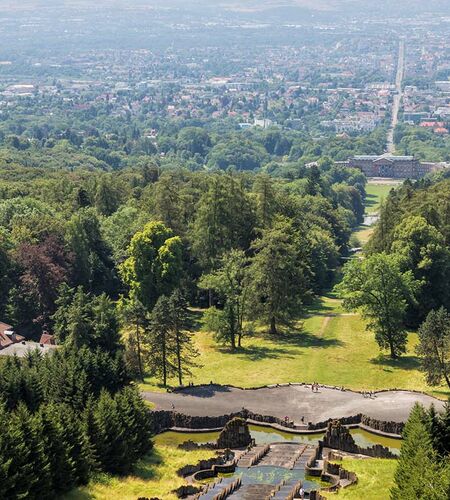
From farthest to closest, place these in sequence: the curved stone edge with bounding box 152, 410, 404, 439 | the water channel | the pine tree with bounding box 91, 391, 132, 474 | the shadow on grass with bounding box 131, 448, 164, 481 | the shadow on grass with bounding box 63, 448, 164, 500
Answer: the curved stone edge with bounding box 152, 410, 404, 439, the water channel, the shadow on grass with bounding box 131, 448, 164, 481, the pine tree with bounding box 91, 391, 132, 474, the shadow on grass with bounding box 63, 448, 164, 500

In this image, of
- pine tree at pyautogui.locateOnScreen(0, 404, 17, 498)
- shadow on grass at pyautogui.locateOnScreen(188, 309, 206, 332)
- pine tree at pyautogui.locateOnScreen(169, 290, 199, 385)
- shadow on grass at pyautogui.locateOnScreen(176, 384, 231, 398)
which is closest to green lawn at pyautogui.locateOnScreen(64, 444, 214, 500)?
pine tree at pyautogui.locateOnScreen(0, 404, 17, 498)

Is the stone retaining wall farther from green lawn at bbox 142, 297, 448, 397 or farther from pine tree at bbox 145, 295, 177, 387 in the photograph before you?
pine tree at bbox 145, 295, 177, 387

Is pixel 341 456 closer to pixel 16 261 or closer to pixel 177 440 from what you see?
pixel 177 440

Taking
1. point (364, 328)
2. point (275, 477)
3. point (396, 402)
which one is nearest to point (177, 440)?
point (275, 477)

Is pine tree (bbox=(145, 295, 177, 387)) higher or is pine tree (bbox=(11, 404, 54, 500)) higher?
pine tree (bbox=(11, 404, 54, 500))

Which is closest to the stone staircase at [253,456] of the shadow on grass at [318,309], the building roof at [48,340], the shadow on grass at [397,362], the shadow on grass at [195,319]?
the shadow on grass at [397,362]

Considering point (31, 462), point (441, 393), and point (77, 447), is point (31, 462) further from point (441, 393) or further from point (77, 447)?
point (441, 393)
